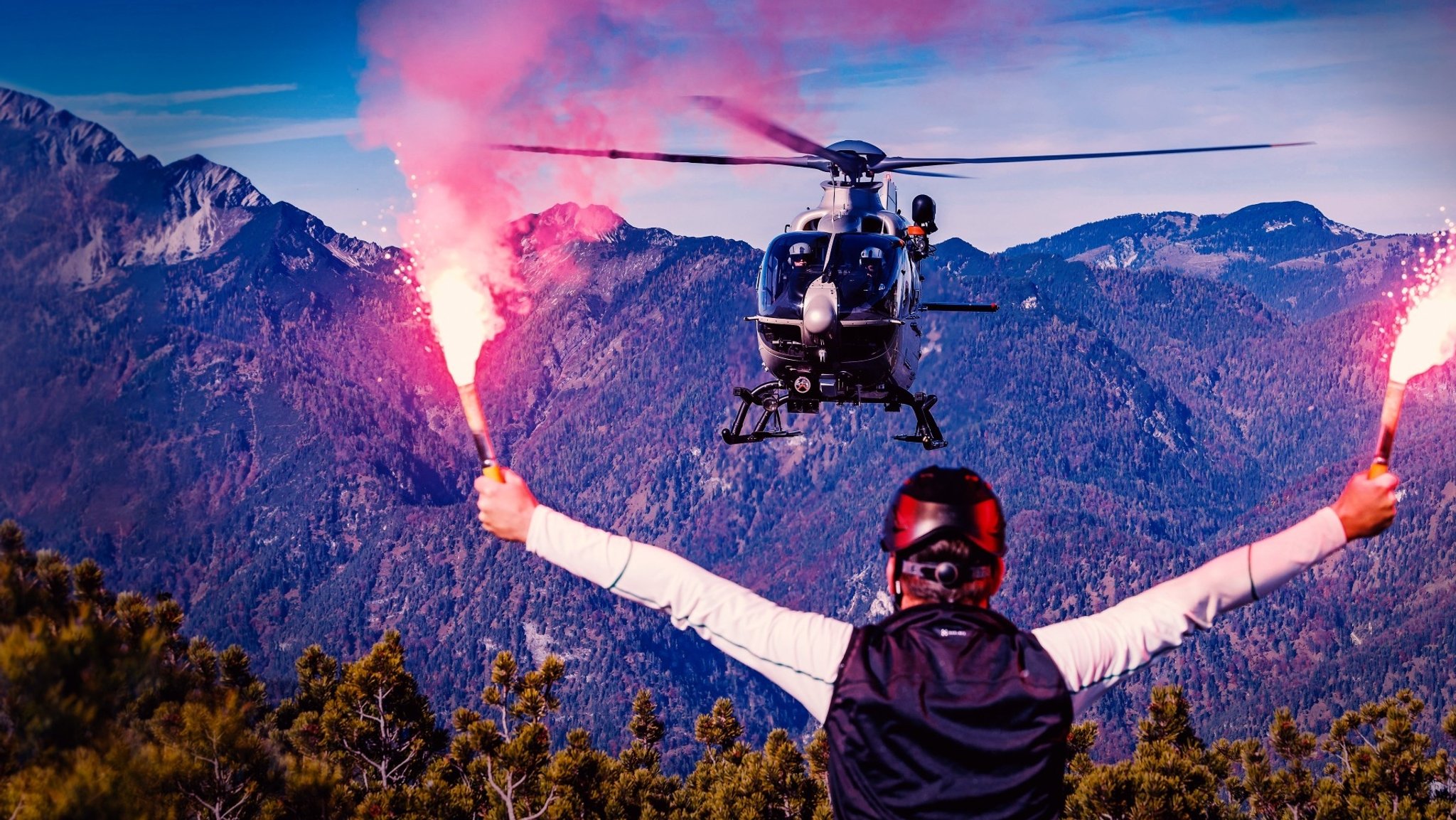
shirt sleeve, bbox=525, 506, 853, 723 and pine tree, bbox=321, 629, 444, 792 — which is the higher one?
shirt sleeve, bbox=525, 506, 853, 723

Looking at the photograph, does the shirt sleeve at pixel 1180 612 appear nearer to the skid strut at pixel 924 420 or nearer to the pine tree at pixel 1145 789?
the pine tree at pixel 1145 789

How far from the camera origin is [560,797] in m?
29.3

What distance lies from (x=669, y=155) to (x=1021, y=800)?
81.1ft

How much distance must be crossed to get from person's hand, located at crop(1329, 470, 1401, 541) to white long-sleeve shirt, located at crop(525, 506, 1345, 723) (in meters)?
0.06

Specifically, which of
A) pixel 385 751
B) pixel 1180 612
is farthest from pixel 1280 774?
pixel 1180 612

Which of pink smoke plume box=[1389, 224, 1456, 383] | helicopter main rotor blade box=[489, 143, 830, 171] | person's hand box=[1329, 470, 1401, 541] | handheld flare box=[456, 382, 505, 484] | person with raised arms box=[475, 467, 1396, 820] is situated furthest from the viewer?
helicopter main rotor blade box=[489, 143, 830, 171]

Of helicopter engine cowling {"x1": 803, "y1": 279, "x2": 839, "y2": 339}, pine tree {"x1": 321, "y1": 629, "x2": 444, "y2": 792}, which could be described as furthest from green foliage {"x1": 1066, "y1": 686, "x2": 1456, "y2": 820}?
pine tree {"x1": 321, "y1": 629, "x2": 444, "y2": 792}

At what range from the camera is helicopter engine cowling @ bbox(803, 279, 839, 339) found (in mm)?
31531

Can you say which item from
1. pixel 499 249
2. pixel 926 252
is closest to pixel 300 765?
pixel 499 249

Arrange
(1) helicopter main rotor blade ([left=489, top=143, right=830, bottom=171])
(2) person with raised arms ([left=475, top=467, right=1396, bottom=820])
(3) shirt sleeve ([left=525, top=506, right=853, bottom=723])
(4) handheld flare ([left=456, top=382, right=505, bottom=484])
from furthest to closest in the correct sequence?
1. (1) helicopter main rotor blade ([left=489, top=143, right=830, bottom=171])
2. (4) handheld flare ([left=456, top=382, right=505, bottom=484])
3. (3) shirt sleeve ([left=525, top=506, right=853, bottom=723])
4. (2) person with raised arms ([left=475, top=467, right=1396, bottom=820])

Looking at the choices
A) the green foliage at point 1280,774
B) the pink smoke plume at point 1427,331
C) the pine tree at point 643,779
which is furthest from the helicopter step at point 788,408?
the pink smoke plume at point 1427,331

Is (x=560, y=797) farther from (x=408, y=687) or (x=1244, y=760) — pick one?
(x=1244, y=760)

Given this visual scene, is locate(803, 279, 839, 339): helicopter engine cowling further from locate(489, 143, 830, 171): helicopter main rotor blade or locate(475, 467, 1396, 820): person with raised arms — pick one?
locate(475, 467, 1396, 820): person with raised arms

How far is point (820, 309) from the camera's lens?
31.6 metres
